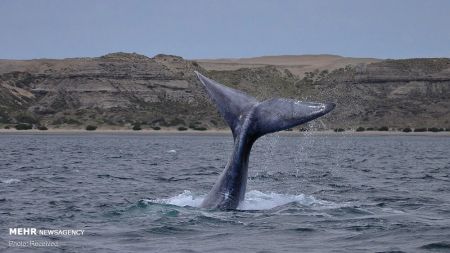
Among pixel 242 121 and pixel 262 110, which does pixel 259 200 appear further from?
pixel 262 110

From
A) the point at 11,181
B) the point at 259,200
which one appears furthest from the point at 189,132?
the point at 259,200

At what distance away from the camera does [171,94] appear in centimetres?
13625

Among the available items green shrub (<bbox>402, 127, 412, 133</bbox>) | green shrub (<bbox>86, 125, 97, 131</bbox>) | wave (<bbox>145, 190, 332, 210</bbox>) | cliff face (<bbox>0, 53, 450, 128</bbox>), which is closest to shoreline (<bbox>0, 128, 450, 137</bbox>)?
green shrub (<bbox>86, 125, 97, 131</bbox>)

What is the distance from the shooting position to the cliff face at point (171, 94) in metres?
124

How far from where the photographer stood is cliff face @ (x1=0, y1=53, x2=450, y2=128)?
12425cm

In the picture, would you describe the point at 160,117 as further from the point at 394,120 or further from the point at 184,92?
the point at 394,120

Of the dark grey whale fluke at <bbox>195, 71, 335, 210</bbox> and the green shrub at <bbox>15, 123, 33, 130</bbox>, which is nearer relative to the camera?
the dark grey whale fluke at <bbox>195, 71, 335, 210</bbox>

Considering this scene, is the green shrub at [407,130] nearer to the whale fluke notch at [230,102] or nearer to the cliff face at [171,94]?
the cliff face at [171,94]

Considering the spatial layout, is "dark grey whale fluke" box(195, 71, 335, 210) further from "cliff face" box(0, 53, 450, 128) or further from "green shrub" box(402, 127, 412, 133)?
"green shrub" box(402, 127, 412, 133)

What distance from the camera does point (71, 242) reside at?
14.4 meters

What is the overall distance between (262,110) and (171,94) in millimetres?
119714

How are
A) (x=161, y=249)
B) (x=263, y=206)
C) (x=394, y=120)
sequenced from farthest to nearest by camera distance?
(x=394, y=120) → (x=263, y=206) → (x=161, y=249)

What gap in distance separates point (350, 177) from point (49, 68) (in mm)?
124497

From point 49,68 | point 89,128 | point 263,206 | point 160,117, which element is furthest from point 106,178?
point 49,68
